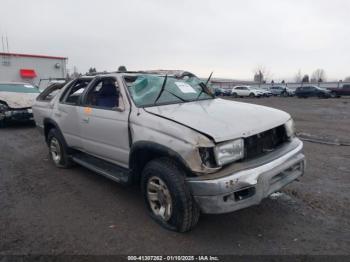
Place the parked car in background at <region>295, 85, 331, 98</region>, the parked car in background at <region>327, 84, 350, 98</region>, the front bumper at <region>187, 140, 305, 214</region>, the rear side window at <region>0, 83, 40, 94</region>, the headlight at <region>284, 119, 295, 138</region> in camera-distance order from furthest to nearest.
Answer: the parked car in background at <region>295, 85, 331, 98</region> → the parked car in background at <region>327, 84, 350, 98</region> → the rear side window at <region>0, 83, 40, 94</region> → the headlight at <region>284, 119, 295, 138</region> → the front bumper at <region>187, 140, 305, 214</region>

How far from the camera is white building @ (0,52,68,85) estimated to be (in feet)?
70.6

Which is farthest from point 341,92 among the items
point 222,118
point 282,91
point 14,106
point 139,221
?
point 139,221

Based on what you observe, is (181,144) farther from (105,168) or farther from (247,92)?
(247,92)

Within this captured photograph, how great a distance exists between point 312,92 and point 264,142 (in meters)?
33.6

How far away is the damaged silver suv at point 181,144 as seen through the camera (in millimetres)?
2803

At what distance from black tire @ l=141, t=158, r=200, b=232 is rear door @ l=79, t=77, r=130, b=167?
71 cm

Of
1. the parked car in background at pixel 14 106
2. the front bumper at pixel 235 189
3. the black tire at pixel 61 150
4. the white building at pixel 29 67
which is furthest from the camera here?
the white building at pixel 29 67

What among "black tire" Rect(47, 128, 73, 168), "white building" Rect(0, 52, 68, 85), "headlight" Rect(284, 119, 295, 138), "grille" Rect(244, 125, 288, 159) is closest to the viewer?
"grille" Rect(244, 125, 288, 159)

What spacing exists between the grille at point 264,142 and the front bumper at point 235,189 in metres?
0.23

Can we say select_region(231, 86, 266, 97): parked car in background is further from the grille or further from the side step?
the grille

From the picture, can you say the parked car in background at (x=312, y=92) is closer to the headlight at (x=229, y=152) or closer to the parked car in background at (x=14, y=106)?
the parked car in background at (x=14, y=106)

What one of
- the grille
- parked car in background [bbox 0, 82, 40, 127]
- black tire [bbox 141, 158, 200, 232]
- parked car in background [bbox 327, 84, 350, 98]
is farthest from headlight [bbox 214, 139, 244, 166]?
parked car in background [bbox 327, 84, 350, 98]

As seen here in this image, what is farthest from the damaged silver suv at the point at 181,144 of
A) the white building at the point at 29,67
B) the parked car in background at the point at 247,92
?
the parked car in background at the point at 247,92

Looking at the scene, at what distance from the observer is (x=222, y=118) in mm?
3213
